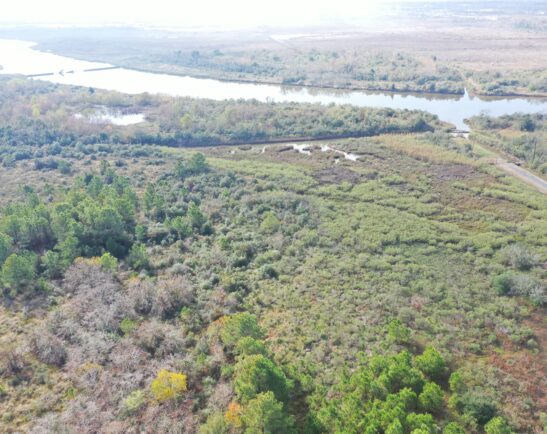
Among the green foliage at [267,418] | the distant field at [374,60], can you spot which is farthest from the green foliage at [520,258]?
the distant field at [374,60]

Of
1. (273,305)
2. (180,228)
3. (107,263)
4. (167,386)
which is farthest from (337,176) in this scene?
(167,386)

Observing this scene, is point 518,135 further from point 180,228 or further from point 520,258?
point 180,228

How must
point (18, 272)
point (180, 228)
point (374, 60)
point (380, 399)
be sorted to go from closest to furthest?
point (380, 399)
point (18, 272)
point (180, 228)
point (374, 60)

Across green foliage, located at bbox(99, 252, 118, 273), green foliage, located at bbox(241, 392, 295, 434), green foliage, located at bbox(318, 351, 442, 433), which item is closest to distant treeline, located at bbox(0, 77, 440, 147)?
green foliage, located at bbox(99, 252, 118, 273)

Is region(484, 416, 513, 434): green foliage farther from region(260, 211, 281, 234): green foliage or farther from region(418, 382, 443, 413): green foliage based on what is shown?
region(260, 211, 281, 234): green foliage

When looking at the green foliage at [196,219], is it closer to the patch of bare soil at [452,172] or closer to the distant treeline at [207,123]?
the distant treeline at [207,123]

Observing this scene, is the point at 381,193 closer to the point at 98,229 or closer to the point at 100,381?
the point at 98,229
